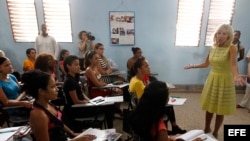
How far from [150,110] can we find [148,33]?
134 inches

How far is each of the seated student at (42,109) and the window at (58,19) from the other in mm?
3381

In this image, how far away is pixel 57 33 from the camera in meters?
4.66

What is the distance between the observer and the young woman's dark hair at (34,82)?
54.9 inches

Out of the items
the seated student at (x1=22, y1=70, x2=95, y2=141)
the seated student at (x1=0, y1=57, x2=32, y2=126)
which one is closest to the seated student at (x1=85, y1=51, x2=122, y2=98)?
the seated student at (x1=0, y1=57, x2=32, y2=126)

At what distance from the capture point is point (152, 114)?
138cm

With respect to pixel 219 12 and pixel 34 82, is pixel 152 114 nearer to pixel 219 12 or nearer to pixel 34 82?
pixel 34 82

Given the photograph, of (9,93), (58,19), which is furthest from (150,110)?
(58,19)

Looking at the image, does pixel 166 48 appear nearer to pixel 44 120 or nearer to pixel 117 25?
pixel 117 25

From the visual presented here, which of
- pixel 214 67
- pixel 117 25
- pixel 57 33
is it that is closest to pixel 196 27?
pixel 117 25

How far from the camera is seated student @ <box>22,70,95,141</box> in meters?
1.32

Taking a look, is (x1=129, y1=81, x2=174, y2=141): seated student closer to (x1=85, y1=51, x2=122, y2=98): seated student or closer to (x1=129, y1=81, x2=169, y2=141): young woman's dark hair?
(x1=129, y1=81, x2=169, y2=141): young woman's dark hair

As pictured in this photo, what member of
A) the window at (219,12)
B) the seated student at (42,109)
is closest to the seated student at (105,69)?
the seated student at (42,109)

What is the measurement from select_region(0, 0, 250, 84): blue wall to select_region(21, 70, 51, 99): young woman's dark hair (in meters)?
3.30

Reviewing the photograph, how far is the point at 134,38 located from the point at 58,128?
3.39 m
